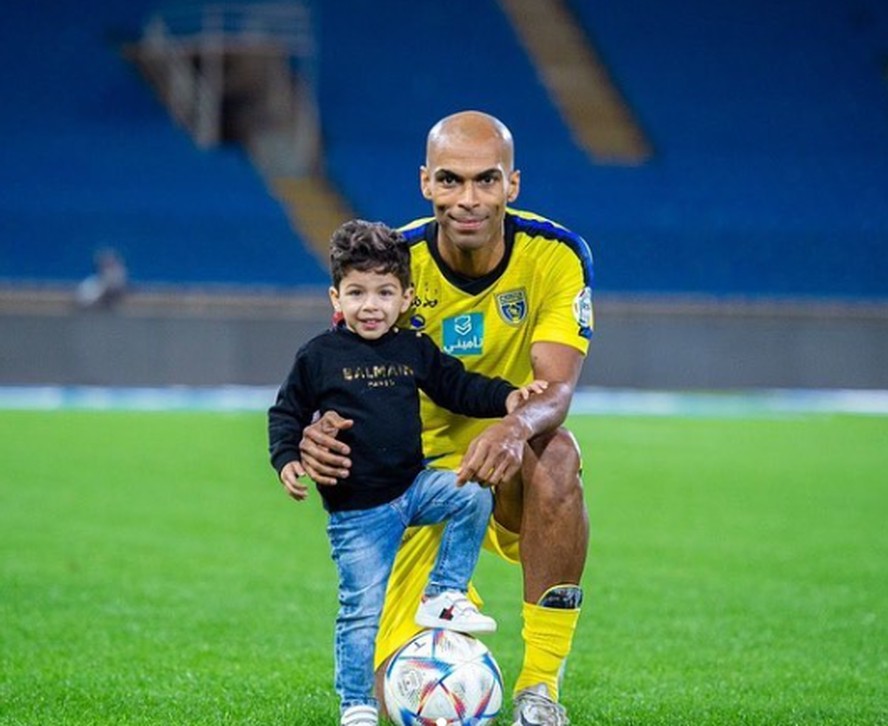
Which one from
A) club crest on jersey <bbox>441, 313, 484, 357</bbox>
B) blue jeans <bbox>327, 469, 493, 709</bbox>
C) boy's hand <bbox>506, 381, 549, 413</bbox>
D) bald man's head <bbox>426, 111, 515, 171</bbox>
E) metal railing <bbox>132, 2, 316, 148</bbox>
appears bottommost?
blue jeans <bbox>327, 469, 493, 709</bbox>

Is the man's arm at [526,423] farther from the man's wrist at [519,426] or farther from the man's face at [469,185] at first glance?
the man's face at [469,185]

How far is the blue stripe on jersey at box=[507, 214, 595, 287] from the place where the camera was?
5402 millimetres

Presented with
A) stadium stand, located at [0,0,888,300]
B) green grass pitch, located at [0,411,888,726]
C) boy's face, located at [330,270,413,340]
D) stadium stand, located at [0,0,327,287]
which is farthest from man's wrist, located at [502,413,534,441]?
stadium stand, located at [0,0,327,287]

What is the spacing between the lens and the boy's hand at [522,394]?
4820mm

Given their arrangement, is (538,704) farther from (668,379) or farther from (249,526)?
(668,379)

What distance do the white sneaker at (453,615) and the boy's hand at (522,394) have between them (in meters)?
0.56

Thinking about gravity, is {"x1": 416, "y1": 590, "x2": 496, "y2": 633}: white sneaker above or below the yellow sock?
above

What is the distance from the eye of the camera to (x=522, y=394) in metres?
4.85

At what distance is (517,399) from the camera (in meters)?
4.84

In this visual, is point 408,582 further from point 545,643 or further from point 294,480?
point 294,480

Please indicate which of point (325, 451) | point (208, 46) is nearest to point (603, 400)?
point (208, 46)

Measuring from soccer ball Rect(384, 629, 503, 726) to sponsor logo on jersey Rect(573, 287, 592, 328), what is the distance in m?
1.09

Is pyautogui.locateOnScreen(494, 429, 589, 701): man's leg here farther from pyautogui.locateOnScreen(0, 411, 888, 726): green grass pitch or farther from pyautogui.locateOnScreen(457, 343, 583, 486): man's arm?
pyautogui.locateOnScreen(0, 411, 888, 726): green grass pitch

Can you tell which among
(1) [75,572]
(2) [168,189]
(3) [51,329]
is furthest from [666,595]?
(2) [168,189]
